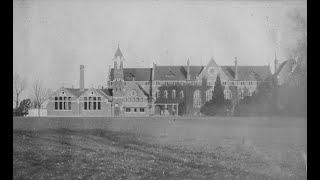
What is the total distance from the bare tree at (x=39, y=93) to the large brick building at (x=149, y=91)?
95mm

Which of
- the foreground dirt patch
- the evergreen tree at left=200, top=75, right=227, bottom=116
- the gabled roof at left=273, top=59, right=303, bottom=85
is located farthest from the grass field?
the gabled roof at left=273, top=59, right=303, bottom=85

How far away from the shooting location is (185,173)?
502cm

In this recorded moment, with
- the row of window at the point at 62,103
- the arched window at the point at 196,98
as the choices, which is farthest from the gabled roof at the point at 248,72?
the row of window at the point at 62,103

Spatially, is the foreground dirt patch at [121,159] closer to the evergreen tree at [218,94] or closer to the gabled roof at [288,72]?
the evergreen tree at [218,94]

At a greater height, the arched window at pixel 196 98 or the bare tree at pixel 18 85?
the bare tree at pixel 18 85

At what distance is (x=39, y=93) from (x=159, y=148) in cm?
193

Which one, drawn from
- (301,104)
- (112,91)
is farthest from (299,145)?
(112,91)

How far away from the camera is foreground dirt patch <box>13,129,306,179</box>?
5.04 meters

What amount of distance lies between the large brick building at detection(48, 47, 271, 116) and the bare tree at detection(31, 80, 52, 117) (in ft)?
0.31

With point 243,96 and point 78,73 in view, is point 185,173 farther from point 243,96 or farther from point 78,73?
point 78,73

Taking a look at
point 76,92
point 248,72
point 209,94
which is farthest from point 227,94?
point 76,92

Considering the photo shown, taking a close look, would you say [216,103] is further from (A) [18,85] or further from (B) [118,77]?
(A) [18,85]

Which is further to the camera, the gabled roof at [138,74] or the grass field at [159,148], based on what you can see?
the gabled roof at [138,74]

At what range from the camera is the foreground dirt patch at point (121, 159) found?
5039mm
